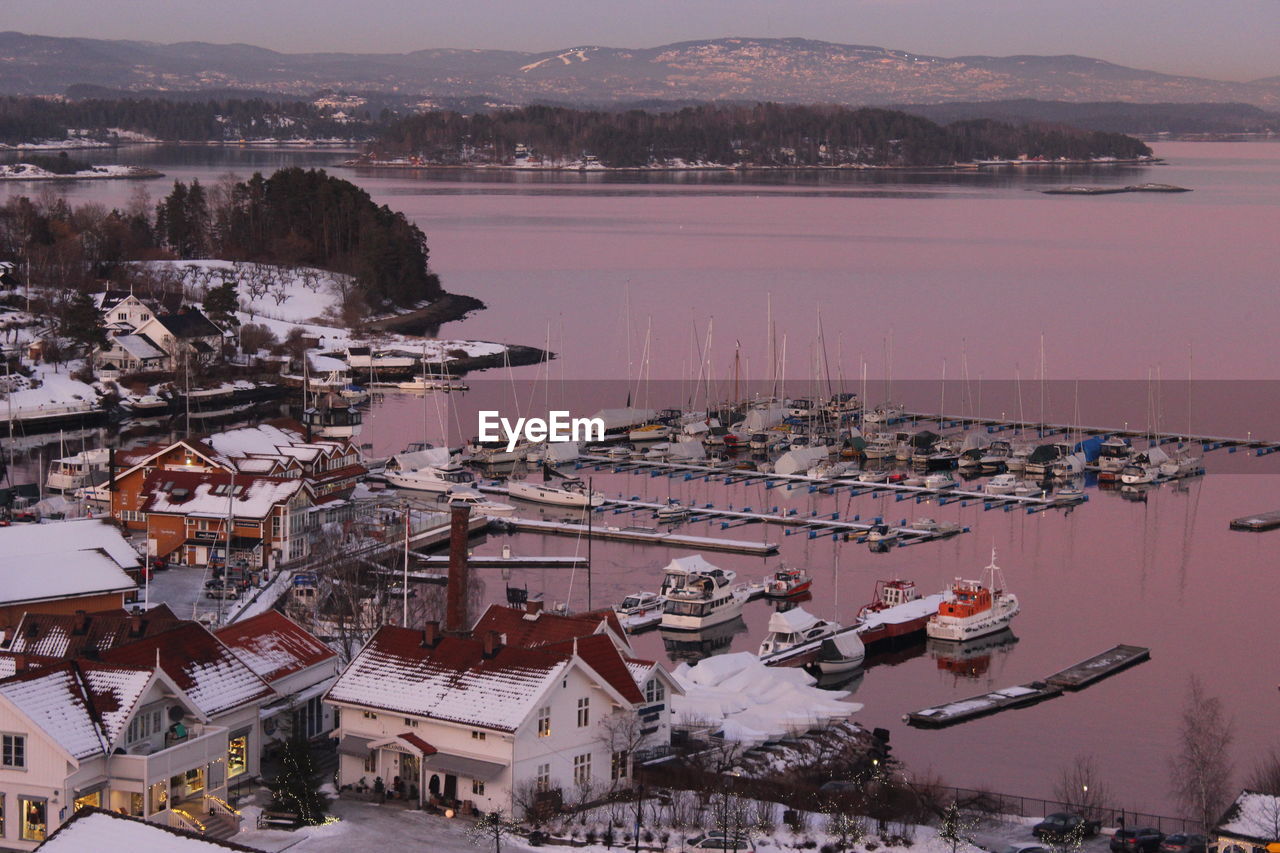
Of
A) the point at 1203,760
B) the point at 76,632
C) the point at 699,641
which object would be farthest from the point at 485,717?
the point at 699,641

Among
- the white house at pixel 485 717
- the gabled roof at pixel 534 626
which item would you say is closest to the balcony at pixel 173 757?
the white house at pixel 485 717

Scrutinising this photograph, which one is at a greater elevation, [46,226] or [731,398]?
[46,226]

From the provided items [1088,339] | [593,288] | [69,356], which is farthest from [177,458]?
[593,288]

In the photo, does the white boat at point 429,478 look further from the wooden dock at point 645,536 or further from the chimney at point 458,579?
the chimney at point 458,579

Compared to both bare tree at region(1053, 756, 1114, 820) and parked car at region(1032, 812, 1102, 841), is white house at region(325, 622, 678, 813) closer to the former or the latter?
parked car at region(1032, 812, 1102, 841)

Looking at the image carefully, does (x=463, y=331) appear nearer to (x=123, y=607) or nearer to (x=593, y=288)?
(x=593, y=288)

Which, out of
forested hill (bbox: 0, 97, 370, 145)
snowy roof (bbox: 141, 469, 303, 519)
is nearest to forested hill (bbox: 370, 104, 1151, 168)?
forested hill (bbox: 0, 97, 370, 145)
